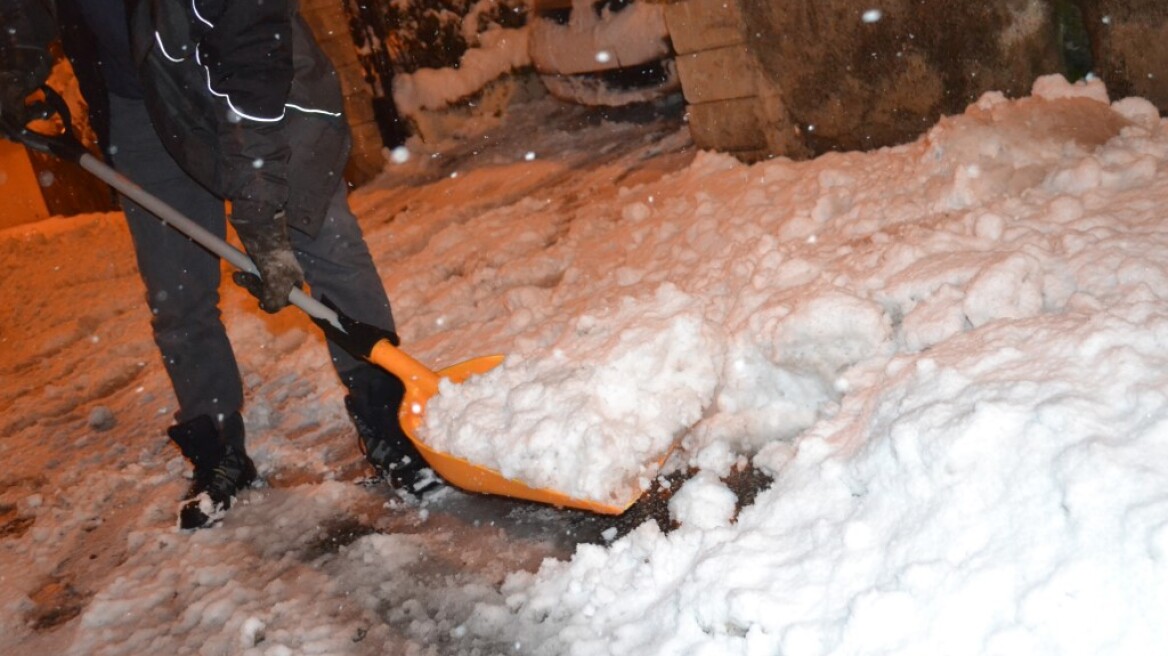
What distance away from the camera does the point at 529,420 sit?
2.46 metres

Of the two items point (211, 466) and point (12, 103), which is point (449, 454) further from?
point (12, 103)

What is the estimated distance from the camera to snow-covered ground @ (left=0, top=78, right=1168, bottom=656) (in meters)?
1.65

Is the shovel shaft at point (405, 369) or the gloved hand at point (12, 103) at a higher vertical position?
the gloved hand at point (12, 103)

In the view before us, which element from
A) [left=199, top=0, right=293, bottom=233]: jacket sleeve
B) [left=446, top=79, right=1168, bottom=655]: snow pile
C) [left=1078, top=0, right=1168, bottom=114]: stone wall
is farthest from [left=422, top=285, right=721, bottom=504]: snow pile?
[left=1078, top=0, right=1168, bottom=114]: stone wall

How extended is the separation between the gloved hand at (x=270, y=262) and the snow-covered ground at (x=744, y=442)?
1.88ft

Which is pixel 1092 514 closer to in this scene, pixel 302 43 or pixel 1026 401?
pixel 1026 401

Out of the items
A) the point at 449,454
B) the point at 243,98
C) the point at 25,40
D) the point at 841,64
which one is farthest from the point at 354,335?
the point at 841,64

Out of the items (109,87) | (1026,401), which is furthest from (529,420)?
(109,87)

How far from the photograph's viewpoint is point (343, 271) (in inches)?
113

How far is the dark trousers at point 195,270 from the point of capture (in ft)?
9.22

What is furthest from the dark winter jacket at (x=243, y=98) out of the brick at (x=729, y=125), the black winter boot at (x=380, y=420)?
the brick at (x=729, y=125)

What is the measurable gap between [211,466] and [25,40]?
1.46 meters

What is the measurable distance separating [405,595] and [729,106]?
2.82m

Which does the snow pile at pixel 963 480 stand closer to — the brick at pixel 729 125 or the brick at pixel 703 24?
the brick at pixel 729 125
